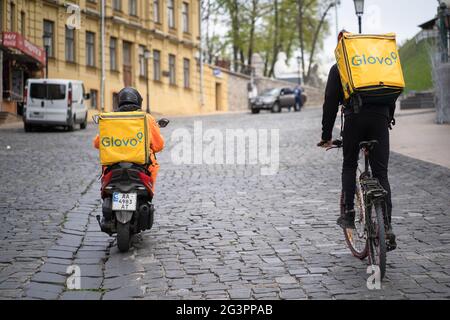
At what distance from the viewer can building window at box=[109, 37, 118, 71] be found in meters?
45.7

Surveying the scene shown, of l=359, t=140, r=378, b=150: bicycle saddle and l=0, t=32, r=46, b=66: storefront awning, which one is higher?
l=0, t=32, r=46, b=66: storefront awning

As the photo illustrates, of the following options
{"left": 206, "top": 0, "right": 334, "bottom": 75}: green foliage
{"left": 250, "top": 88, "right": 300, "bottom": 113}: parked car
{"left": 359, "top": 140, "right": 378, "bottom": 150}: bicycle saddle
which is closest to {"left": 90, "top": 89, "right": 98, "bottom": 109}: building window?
{"left": 250, "top": 88, "right": 300, "bottom": 113}: parked car

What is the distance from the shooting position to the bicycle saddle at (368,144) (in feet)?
20.2

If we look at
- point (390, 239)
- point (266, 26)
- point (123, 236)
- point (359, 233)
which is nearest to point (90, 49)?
point (266, 26)

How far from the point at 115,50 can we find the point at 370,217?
41565 mm

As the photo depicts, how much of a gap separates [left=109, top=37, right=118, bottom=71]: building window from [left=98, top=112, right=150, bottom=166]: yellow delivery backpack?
38.9 meters

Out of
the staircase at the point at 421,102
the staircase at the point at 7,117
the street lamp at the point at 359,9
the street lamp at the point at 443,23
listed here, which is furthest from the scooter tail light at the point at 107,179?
the staircase at the point at 421,102

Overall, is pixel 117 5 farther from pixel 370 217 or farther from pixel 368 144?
pixel 370 217

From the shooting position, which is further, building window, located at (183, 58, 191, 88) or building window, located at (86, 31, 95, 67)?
building window, located at (183, 58, 191, 88)

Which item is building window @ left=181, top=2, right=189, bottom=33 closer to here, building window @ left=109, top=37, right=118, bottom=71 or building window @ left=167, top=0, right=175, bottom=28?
building window @ left=167, top=0, right=175, bottom=28

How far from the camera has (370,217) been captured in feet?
19.9

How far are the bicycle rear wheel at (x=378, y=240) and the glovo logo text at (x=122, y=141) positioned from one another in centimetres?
229

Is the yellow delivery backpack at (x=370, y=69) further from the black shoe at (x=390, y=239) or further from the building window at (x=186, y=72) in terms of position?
A: the building window at (x=186, y=72)

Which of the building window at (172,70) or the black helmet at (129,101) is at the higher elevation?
the building window at (172,70)
